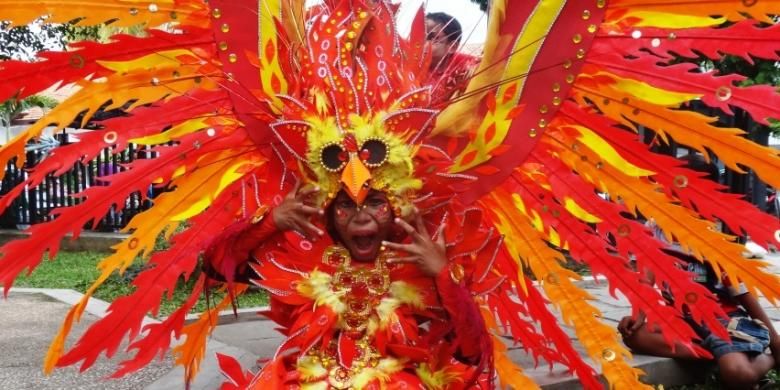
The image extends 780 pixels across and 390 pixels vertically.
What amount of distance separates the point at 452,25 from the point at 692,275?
1248 mm

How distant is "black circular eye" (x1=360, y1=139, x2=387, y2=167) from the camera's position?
205 cm

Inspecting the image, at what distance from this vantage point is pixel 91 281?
7215mm

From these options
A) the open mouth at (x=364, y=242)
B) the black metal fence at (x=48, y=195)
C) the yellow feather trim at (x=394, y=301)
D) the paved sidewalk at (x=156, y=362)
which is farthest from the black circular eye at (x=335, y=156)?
the black metal fence at (x=48, y=195)

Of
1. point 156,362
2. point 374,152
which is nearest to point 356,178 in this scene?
point 374,152

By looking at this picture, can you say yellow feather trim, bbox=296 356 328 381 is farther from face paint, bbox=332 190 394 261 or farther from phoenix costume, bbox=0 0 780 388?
face paint, bbox=332 190 394 261

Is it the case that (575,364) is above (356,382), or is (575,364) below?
below

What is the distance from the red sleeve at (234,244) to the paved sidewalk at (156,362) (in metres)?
1.73

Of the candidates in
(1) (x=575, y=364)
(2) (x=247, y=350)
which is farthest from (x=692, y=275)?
(2) (x=247, y=350)

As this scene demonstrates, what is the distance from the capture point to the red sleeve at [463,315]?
2016 millimetres

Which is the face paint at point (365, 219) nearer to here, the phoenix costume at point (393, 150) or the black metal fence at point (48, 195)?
the phoenix costume at point (393, 150)

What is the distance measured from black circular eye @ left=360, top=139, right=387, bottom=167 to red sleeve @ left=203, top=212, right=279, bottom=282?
38 centimetres

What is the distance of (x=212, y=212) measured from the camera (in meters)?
2.46

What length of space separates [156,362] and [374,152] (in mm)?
2797

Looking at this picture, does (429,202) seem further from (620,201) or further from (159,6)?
(159,6)
